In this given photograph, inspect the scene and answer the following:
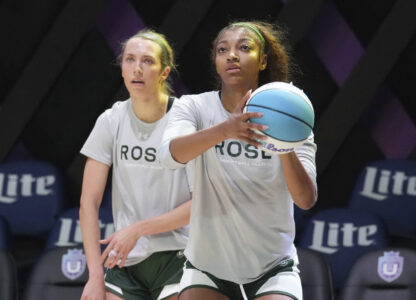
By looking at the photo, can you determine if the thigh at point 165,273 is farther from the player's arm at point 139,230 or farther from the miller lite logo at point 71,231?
the miller lite logo at point 71,231

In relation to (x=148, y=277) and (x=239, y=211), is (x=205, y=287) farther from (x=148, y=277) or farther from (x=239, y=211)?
(x=148, y=277)

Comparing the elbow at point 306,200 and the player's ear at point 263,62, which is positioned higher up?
the player's ear at point 263,62

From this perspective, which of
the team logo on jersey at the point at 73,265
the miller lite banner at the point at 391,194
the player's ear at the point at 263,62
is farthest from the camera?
the miller lite banner at the point at 391,194

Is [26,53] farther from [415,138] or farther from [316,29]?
[415,138]

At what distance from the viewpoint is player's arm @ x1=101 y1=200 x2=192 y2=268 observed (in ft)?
11.5

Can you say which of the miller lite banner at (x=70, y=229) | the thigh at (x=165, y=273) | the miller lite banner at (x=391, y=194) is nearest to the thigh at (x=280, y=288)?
the thigh at (x=165, y=273)

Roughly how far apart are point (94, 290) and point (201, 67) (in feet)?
10.3

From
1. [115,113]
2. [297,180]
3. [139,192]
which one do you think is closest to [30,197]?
[115,113]

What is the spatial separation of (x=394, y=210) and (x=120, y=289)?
2464mm

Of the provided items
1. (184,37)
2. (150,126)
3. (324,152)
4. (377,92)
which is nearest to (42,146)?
(184,37)

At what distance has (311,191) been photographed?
2.90 m

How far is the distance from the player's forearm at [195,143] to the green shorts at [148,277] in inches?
34.0

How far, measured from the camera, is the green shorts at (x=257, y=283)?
2965 mm

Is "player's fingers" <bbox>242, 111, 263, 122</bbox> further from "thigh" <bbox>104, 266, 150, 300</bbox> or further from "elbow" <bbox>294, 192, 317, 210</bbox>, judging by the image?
"thigh" <bbox>104, 266, 150, 300</bbox>
